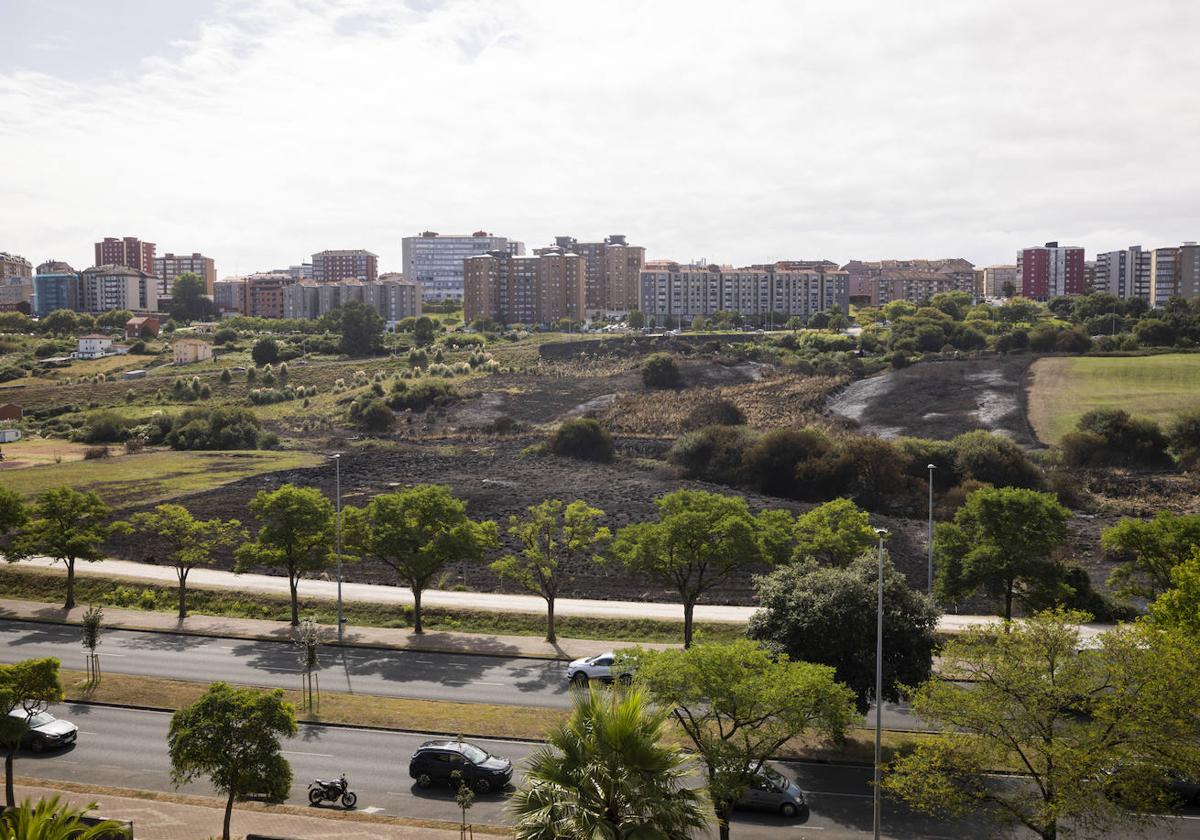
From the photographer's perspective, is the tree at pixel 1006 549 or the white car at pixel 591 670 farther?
the tree at pixel 1006 549

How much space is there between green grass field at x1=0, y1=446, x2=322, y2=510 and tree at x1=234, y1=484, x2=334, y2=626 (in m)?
25.9

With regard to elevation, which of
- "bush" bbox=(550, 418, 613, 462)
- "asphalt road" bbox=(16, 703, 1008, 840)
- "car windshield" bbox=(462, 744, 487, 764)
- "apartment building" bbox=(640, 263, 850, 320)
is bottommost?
"asphalt road" bbox=(16, 703, 1008, 840)

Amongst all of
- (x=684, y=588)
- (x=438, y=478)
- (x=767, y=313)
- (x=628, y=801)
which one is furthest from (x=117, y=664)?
(x=767, y=313)

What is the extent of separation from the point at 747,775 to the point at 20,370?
129m

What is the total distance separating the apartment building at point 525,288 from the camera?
Result: 577ft

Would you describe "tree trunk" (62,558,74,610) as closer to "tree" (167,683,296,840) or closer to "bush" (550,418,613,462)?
"tree" (167,683,296,840)

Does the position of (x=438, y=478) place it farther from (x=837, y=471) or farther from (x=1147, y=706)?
(x=1147, y=706)

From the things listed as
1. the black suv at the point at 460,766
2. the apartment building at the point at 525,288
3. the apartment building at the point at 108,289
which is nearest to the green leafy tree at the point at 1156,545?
the black suv at the point at 460,766

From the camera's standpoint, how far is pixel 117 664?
3538 centimetres

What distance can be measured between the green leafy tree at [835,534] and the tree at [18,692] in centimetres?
2435

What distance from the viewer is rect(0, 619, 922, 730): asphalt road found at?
106ft

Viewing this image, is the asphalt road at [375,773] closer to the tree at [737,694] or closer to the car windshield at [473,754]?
the car windshield at [473,754]

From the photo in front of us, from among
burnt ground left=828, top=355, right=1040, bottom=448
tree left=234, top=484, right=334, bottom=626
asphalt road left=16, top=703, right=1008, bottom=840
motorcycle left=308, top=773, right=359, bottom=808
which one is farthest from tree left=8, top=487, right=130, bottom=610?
burnt ground left=828, top=355, right=1040, bottom=448

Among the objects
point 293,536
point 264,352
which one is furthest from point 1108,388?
point 264,352
